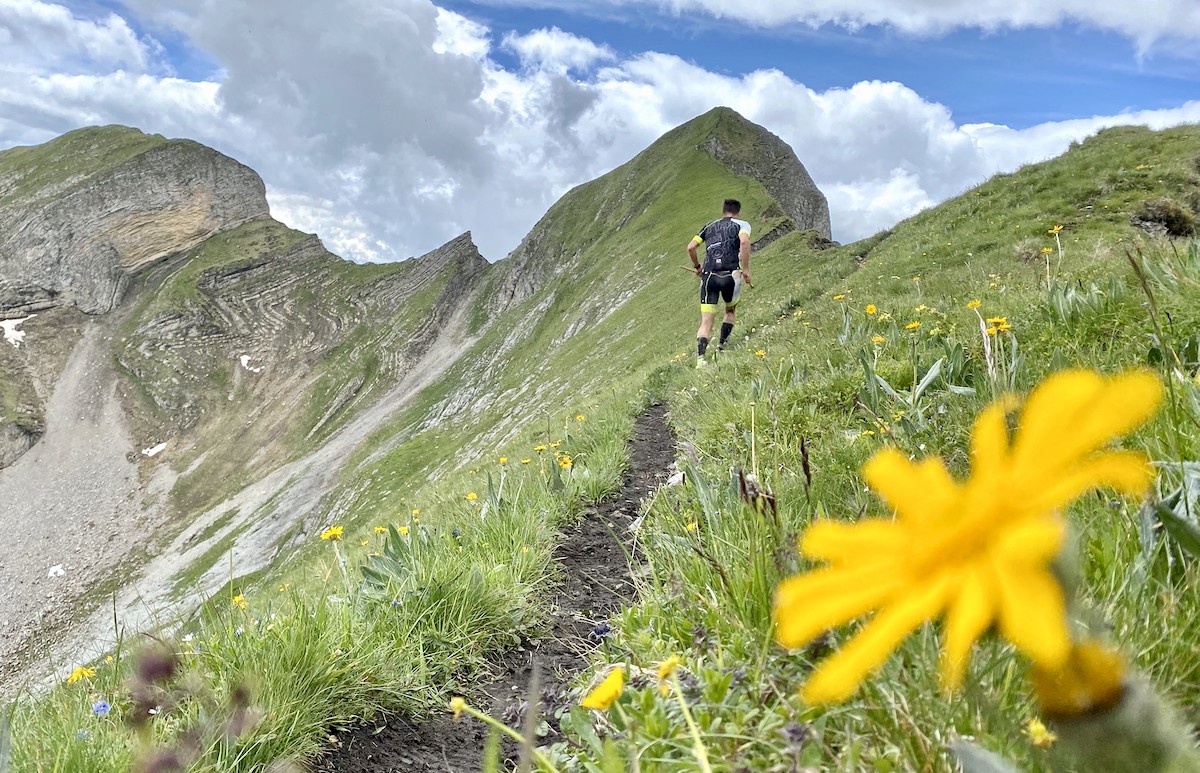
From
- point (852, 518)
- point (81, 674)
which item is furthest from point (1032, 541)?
point (81, 674)

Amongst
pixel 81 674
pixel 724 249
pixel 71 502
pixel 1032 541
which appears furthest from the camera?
pixel 71 502

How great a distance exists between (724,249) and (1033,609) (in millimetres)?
12608

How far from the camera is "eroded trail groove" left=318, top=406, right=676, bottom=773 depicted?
2879mm

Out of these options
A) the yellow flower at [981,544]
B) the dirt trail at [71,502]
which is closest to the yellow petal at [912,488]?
the yellow flower at [981,544]

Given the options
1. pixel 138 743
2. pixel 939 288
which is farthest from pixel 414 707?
pixel 939 288

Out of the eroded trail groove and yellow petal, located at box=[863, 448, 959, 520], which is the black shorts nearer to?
the eroded trail groove

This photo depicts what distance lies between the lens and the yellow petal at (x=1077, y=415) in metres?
0.42

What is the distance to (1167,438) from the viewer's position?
2.03 metres

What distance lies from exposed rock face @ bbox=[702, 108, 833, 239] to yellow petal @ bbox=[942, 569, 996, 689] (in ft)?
232

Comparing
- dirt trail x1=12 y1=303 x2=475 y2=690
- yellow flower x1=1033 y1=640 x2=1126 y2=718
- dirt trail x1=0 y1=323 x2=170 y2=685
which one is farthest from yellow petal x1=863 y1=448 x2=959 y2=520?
dirt trail x1=0 y1=323 x2=170 y2=685

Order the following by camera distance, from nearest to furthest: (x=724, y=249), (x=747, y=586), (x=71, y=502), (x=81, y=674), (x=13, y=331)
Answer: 1. (x=747, y=586)
2. (x=81, y=674)
3. (x=724, y=249)
4. (x=71, y=502)
5. (x=13, y=331)

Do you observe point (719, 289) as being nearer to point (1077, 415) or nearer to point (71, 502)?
point (1077, 415)

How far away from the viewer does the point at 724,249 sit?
41.3 feet

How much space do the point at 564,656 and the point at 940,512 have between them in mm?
3428
